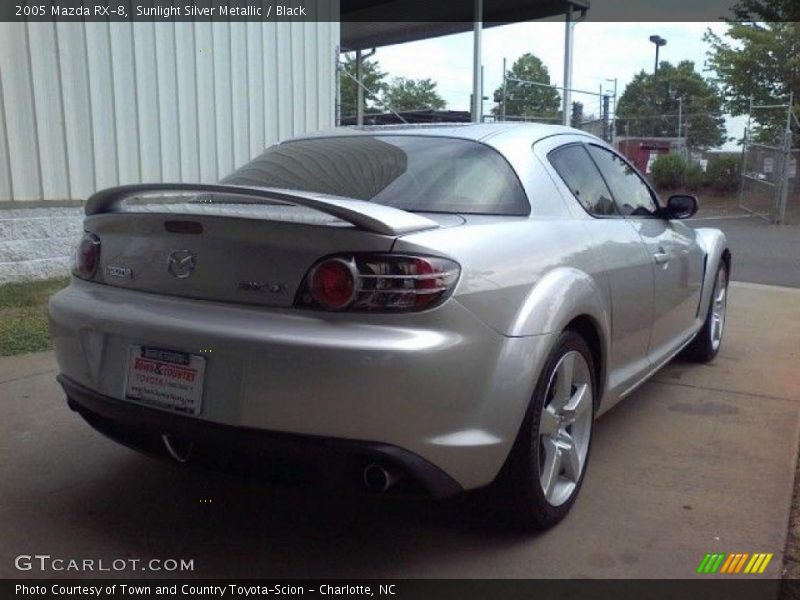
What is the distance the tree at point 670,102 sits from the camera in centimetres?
3691

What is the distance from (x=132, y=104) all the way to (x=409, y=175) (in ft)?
18.3

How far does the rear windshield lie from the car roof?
8cm

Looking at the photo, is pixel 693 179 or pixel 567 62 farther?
pixel 693 179

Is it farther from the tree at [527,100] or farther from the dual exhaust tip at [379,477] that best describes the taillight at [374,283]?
the tree at [527,100]

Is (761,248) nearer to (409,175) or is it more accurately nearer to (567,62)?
(567,62)

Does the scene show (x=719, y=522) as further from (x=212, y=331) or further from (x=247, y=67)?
(x=247, y=67)

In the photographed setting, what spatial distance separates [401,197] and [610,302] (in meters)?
1.02

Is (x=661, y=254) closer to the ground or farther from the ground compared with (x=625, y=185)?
closer to the ground

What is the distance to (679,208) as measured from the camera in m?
4.25

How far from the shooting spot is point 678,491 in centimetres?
321

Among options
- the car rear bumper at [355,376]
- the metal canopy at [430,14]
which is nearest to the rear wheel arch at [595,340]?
the car rear bumper at [355,376]

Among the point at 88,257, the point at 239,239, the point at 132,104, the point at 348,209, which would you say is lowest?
the point at 88,257

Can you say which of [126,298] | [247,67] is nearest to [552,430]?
[126,298]

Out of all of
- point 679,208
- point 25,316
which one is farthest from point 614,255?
point 25,316
